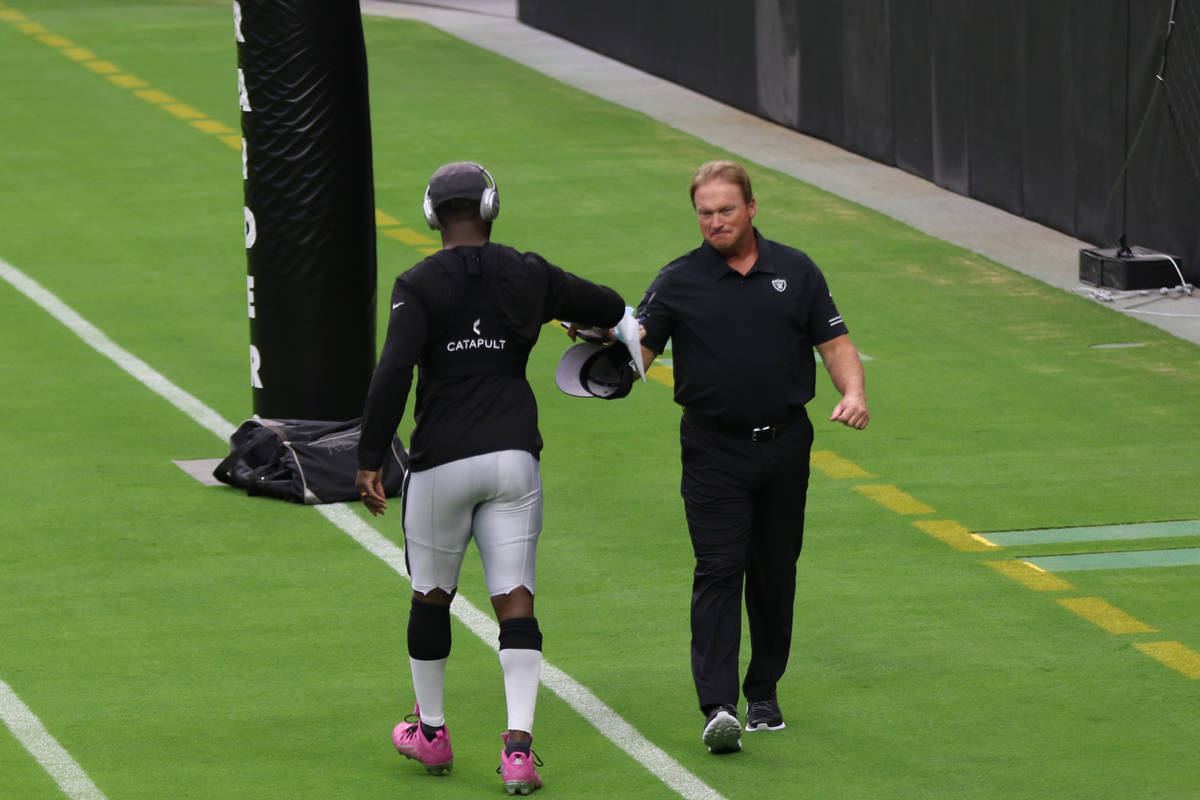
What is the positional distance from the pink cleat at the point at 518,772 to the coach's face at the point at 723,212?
77.4 inches

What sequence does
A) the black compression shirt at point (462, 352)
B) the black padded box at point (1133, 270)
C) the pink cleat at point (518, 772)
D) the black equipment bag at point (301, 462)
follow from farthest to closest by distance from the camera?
the black padded box at point (1133, 270)
the black equipment bag at point (301, 462)
the pink cleat at point (518, 772)
the black compression shirt at point (462, 352)

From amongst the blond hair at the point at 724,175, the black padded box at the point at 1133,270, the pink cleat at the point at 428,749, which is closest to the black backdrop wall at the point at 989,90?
the black padded box at the point at 1133,270

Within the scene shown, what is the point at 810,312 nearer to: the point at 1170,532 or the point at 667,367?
the point at 1170,532

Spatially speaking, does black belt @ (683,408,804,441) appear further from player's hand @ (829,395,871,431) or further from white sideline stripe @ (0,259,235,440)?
white sideline stripe @ (0,259,235,440)

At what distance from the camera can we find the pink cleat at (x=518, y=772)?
306 inches

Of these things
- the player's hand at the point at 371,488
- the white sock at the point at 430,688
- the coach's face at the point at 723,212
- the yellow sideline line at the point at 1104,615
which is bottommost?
the yellow sideline line at the point at 1104,615

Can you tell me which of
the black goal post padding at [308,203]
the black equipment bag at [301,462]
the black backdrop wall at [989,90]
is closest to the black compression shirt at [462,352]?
the black equipment bag at [301,462]

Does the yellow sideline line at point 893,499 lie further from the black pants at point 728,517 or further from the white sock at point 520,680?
the white sock at point 520,680

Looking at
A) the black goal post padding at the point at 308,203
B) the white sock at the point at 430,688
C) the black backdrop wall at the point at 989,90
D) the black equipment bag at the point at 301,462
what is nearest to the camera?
the white sock at the point at 430,688

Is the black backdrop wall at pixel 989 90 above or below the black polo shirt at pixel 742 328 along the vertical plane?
below

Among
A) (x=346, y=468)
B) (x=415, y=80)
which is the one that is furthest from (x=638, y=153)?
(x=346, y=468)

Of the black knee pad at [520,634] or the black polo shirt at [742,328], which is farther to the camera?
the black polo shirt at [742,328]

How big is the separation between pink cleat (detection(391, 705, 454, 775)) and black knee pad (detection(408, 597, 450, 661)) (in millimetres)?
287

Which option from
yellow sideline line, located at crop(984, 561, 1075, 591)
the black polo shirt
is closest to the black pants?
the black polo shirt
